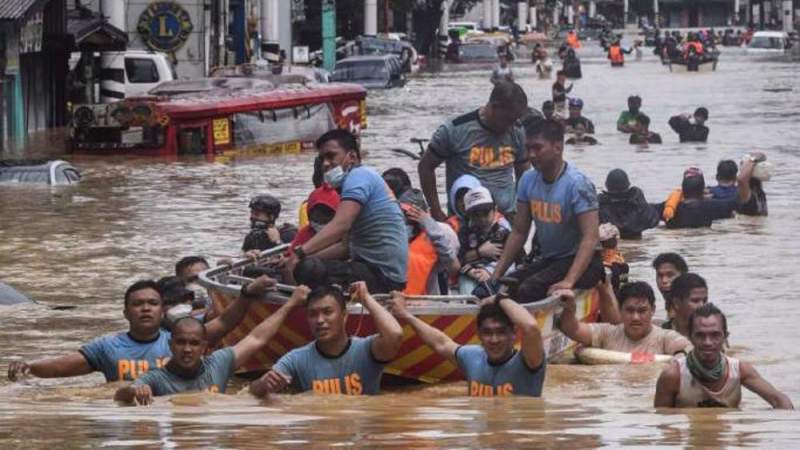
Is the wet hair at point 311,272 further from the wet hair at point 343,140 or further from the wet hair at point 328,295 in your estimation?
the wet hair at point 328,295

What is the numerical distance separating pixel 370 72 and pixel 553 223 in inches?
1976

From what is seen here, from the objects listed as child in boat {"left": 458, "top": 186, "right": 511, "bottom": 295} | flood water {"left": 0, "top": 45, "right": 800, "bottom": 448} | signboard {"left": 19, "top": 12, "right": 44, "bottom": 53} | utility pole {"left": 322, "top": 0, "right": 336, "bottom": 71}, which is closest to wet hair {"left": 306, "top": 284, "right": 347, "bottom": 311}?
flood water {"left": 0, "top": 45, "right": 800, "bottom": 448}

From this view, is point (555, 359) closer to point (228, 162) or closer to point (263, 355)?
point (263, 355)

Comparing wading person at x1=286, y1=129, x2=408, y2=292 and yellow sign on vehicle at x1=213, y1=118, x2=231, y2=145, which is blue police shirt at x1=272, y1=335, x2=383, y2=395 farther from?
yellow sign on vehicle at x1=213, y1=118, x2=231, y2=145

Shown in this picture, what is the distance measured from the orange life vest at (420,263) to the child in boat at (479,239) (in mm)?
217

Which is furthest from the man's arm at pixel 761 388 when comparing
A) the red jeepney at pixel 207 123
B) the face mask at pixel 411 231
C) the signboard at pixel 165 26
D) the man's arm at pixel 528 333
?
the signboard at pixel 165 26

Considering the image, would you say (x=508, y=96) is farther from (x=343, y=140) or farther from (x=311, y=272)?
(x=311, y=272)

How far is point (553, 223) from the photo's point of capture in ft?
42.9

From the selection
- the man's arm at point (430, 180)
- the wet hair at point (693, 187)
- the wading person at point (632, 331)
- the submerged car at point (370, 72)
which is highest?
the man's arm at point (430, 180)

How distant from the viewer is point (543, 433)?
9102 millimetres

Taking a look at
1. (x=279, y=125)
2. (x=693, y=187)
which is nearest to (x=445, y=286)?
(x=693, y=187)

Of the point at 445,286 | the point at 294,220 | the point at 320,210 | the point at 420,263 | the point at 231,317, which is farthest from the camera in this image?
the point at 294,220

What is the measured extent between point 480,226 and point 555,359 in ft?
3.23

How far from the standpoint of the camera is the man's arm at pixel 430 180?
15.2 metres
